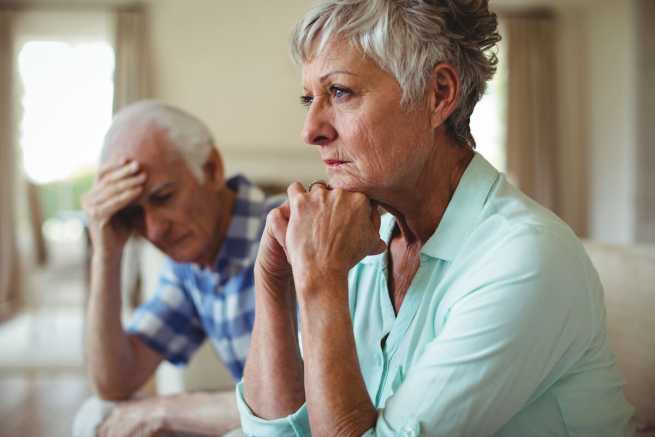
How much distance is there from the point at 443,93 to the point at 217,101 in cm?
592

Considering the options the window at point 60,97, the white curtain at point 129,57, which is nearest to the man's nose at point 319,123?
the white curtain at point 129,57

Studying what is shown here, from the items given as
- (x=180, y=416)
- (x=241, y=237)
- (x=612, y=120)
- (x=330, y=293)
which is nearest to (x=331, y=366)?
(x=330, y=293)

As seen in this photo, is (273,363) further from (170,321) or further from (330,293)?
(170,321)

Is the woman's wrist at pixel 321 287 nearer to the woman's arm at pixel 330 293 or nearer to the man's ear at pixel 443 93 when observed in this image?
the woman's arm at pixel 330 293

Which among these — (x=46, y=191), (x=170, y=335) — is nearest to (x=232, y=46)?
(x=46, y=191)

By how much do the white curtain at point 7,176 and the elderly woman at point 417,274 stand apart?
232 inches

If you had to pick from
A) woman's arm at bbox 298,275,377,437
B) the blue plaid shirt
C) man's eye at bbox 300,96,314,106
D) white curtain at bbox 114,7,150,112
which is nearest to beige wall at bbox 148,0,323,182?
white curtain at bbox 114,7,150,112

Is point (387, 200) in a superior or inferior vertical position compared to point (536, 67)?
inferior

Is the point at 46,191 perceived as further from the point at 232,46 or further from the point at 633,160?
the point at 633,160

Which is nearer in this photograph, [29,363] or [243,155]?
[29,363]

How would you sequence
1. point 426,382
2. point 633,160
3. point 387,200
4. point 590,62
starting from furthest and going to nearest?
point 590,62, point 633,160, point 387,200, point 426,382

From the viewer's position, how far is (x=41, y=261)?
20.7 ft

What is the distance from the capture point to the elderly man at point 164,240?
1.59 metres

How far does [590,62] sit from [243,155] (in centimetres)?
379
